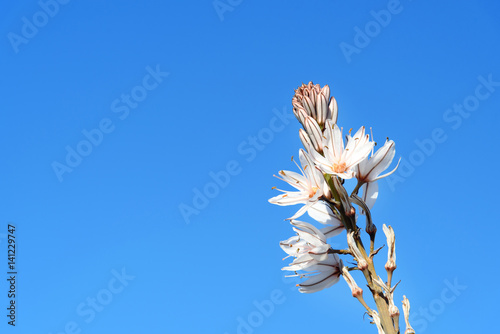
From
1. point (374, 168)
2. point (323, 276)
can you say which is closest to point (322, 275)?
point (323, 276)

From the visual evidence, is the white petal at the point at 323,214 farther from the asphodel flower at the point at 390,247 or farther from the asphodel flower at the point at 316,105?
the asphodel flower at the point at 316,105

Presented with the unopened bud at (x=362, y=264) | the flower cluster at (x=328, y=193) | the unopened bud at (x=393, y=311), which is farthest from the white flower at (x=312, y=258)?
the unopened bud at (x=393, y=311)

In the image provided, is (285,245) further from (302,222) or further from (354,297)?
(354,297)

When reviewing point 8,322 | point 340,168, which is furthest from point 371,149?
point 8,322

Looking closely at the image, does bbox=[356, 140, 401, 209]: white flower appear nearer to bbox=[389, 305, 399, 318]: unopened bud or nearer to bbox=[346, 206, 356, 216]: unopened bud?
bbox=[346, 206, 356, 216]: unopened bud

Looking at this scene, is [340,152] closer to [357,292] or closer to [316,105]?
[316,105]

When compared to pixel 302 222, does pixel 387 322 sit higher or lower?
lower
